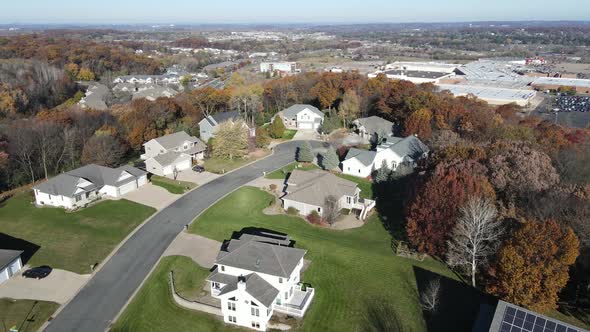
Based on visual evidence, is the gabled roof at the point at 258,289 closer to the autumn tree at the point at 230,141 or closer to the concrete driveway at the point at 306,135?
the autumn tree at the point at 230,141

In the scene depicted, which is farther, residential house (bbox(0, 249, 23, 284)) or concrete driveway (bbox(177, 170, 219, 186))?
concrete driveway (bbox(177, 170, 219, 186))

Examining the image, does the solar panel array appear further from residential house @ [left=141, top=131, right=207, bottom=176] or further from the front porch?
residential house @ [left=141, top=131, right=207, bottom=176]

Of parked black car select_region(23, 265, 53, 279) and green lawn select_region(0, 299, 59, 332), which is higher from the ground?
green lawn select_region(0, 299, 59, 332)

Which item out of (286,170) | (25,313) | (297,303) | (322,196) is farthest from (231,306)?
(286,170)

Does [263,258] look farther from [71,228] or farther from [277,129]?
[277,129]

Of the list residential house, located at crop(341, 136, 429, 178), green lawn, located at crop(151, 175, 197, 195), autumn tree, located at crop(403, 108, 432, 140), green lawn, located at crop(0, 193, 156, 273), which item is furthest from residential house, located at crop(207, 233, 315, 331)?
autumn tree, located at crop(403, 108, 432, 140)

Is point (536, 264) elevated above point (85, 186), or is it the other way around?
point (536, 264)

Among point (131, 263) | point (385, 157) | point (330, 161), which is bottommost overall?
point (131, 263)

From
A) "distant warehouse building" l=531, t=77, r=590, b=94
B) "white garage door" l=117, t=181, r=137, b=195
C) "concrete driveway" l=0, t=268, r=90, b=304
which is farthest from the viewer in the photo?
"distant warehouse building" l=531, t=77, r=590, b=94
